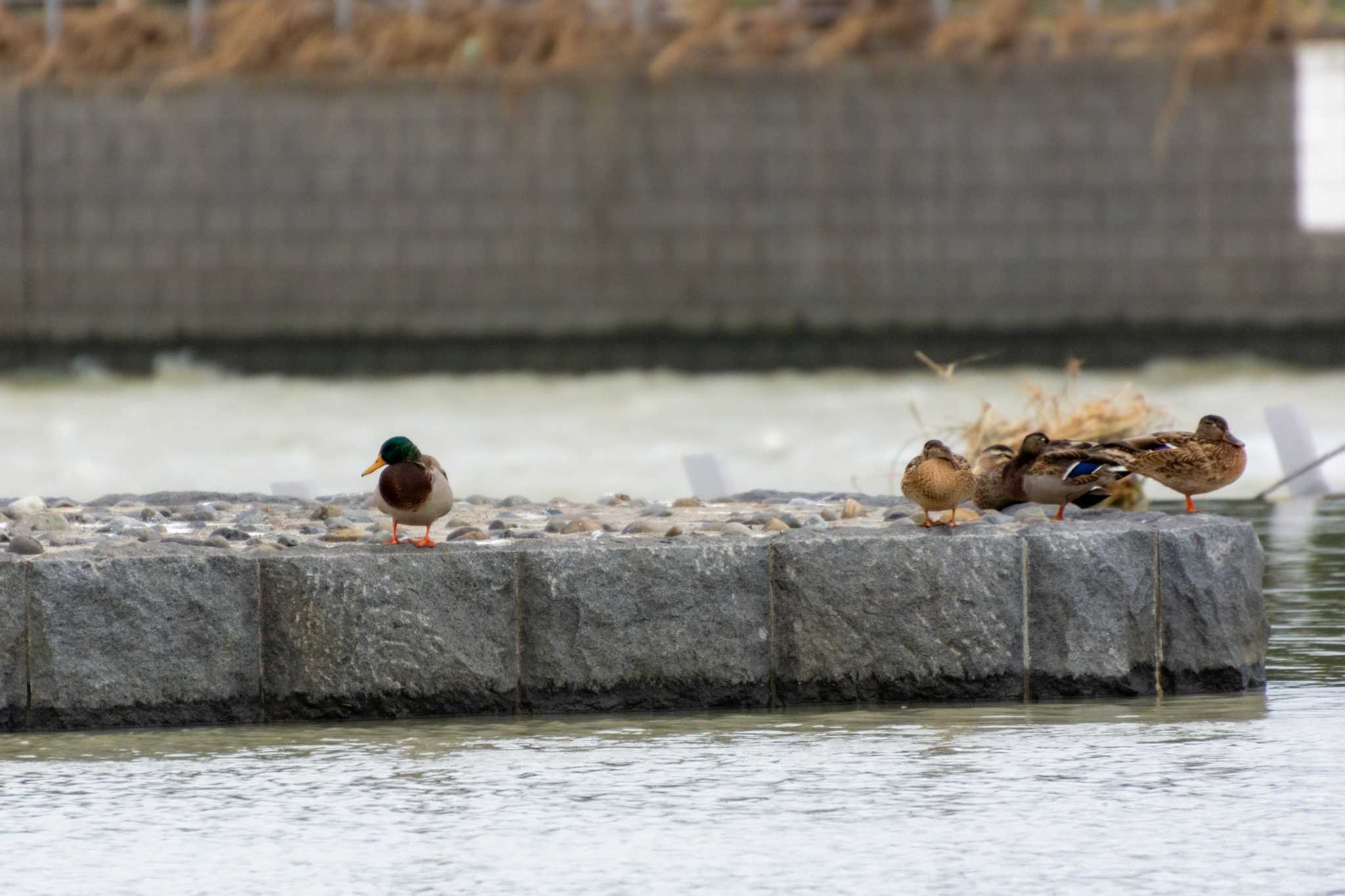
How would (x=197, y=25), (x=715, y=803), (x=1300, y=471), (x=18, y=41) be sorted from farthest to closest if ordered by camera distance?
(x=197, y=25) → (x=18, y=41) → (x=1300, y=471) → (x=715, y=803)

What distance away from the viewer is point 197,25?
70.1ft

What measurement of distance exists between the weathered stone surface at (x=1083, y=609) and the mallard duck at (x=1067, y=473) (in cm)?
53

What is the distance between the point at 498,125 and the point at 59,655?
1457 centimetres

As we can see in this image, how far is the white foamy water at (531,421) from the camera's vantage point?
17.0 meters

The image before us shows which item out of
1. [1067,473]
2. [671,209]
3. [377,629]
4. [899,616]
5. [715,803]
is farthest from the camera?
[671,209]

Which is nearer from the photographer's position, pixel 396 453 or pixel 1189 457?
pixel 396 453

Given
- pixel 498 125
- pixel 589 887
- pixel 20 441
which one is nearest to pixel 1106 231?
pixel 498 125

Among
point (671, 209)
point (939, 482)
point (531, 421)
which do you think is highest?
point (671, 209)

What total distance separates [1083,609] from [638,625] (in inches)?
50.7

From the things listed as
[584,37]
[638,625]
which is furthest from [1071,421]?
[584,37]

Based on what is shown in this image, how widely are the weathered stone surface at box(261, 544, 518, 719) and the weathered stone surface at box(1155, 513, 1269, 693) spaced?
6.34 feet

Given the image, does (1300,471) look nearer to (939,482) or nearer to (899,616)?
(939,482)

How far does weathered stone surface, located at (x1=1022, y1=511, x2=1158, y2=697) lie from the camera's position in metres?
6.22

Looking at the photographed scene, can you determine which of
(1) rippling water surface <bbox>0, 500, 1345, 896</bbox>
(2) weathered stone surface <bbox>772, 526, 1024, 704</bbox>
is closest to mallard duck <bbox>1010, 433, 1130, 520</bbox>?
(2) weathered stone surface <bbox>772, 526, 1024, 704</bbox>
